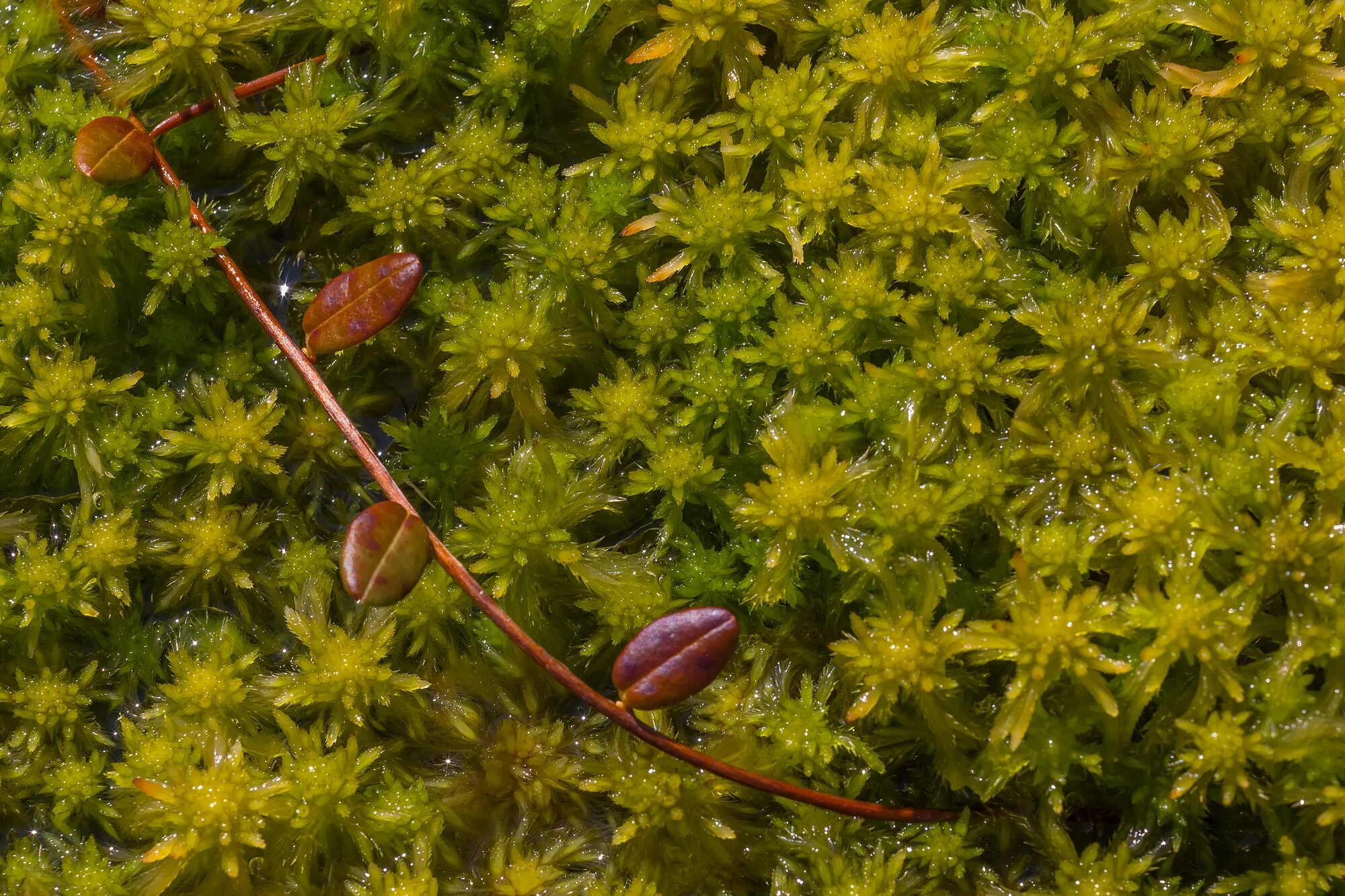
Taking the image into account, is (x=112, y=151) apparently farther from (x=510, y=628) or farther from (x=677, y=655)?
(x=677, y=655)

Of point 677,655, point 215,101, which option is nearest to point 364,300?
point 215,101

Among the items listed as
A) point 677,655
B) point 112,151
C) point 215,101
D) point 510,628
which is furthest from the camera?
point 215,101

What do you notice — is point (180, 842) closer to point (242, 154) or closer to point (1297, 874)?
point (242, 154)

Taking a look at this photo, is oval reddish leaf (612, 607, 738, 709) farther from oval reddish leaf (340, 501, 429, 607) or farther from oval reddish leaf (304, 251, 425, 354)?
oval reddish leaf (304, 251, 425, 354)

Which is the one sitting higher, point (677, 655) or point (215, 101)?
point (215, 101)

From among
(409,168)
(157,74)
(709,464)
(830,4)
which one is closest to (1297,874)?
(709,464)

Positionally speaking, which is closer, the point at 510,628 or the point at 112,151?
the point at 510,628
